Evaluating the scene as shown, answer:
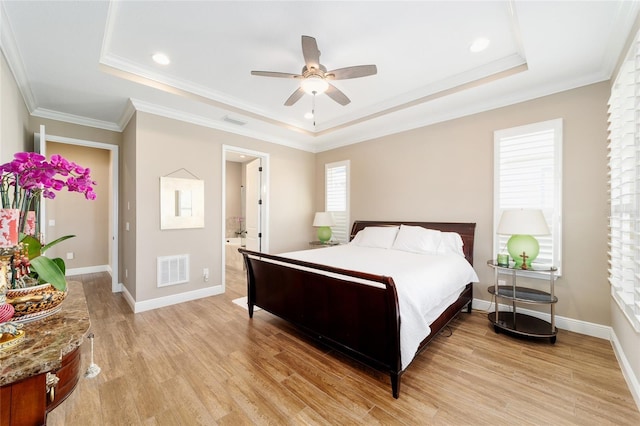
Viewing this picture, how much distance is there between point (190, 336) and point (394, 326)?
7.35 feet

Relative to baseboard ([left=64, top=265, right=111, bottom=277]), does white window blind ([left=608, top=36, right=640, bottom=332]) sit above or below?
above

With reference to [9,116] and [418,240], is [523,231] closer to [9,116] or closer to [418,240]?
[418,240]

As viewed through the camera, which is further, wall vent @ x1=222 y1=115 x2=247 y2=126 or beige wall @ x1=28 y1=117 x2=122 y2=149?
wall vent @ x1=222 y1=115 x2=247 y2=126

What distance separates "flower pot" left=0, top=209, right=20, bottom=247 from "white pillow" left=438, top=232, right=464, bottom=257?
3.66 metres

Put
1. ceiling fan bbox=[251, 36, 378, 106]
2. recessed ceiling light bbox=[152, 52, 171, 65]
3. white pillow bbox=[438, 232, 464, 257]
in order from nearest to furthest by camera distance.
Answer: ceiling fan bbox=[251, 36, 378, 106] < recessed ceiling light bbox=[152, 52, 171, 65] < white pillow bbox=[438, 232, 464, 257]

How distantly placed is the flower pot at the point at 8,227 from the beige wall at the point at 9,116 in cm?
203

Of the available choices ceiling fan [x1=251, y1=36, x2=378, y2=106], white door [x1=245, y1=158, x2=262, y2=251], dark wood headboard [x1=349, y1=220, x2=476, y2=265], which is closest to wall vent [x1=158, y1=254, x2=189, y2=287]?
white door [x1=245, y1=158, x2=262, y2=251]

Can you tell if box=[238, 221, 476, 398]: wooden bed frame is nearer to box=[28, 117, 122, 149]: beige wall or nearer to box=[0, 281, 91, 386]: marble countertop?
box=[0, 281, 91, 386]: marble countertop

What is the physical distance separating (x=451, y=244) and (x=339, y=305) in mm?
1994

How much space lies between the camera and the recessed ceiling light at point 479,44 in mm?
2544

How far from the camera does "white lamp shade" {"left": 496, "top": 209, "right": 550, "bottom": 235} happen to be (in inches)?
105

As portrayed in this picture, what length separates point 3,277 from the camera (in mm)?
983

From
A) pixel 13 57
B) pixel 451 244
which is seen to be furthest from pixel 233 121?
pixel 451 244

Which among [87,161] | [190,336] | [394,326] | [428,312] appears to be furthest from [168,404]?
[87,161]
